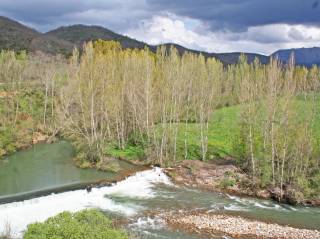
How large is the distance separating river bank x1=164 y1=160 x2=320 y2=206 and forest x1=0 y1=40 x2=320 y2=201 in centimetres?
87

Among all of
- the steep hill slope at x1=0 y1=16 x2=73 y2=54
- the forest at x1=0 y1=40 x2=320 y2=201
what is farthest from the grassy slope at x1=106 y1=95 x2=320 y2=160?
the steep hill slope at x1=0 y1=16 x2=73 y2=54

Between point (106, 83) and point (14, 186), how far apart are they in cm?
1690

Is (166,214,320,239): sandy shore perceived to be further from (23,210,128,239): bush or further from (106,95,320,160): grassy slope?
(106,95,320,160): grassy slope

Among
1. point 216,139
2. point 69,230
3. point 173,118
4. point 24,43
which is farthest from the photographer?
point 24,43

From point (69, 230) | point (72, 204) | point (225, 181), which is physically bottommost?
point (72, 204)

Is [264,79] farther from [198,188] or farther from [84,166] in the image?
[84,166]

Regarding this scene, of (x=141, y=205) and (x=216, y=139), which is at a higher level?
(x=216, y=139)

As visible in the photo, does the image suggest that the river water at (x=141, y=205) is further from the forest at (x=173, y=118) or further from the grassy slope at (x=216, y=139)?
Result: the grassy slope at (x=216, y=139)

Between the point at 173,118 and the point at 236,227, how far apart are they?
909 inches

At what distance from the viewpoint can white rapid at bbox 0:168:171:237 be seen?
29867mm

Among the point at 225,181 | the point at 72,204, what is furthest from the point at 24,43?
the point at 72,204

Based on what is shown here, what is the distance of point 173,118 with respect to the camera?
50812 millimetres

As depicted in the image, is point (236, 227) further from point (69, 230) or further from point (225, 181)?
point (69, 230)

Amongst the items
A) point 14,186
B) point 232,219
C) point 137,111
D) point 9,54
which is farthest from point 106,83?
point 9,54
